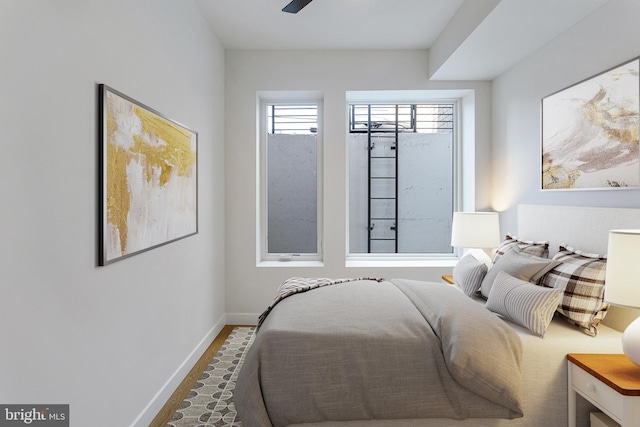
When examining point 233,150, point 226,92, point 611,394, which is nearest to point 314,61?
point 226,92

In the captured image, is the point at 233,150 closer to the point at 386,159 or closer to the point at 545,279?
the point at 386,159

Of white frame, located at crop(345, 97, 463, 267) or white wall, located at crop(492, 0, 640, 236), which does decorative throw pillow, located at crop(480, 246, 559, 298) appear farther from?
white frame, located at crop(345, 97, 463, 267)

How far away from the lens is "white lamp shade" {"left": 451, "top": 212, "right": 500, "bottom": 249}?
11.2ft

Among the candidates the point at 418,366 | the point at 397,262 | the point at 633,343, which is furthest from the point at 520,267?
the point at 397,262

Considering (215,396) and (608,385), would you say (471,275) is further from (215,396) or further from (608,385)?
(215,396)

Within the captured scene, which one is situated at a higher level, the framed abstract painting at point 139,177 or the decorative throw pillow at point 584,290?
the framed abstract painting at point 139,177

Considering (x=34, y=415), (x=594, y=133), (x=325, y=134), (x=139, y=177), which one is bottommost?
(x=34, y=415)

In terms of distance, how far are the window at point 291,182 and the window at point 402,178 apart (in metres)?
0.42

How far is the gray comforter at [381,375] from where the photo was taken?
177 cm

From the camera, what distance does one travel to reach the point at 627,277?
1618 millimetres

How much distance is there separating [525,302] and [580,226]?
2.61ft

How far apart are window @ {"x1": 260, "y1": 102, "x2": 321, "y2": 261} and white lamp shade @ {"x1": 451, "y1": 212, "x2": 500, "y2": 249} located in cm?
157

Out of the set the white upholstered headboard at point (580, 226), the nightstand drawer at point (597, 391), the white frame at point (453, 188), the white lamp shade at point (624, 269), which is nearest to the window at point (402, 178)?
the white frame at point (453, 188)

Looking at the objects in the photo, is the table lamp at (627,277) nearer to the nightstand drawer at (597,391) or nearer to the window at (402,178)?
the nightstand drawer at (597,391)
